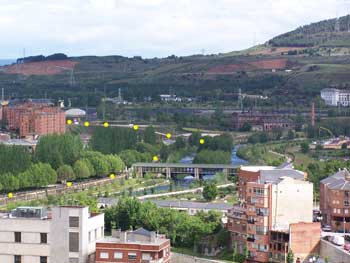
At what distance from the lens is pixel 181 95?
333 feet

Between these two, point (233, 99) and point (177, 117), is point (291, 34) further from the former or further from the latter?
point (177, 117)

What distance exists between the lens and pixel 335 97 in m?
93.1

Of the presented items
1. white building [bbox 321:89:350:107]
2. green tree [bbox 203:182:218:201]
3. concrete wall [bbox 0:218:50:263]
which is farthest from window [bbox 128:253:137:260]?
white building [bbox 321:89:350:107]

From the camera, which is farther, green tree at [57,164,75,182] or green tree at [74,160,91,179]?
green tree at [74,160,91,179]

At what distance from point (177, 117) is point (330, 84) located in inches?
845

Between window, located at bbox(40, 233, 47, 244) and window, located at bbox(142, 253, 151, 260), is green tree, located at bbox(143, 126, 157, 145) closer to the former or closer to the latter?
window, located at bbox(142, 253, 151, 260)

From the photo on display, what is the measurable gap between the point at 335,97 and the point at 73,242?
67.9m

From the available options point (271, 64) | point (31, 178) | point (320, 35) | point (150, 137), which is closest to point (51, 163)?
point (31, 178)

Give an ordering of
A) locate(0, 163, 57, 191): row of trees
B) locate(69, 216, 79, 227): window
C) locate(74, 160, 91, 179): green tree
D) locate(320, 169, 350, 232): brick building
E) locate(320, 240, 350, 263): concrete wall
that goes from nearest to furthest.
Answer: locate(69, 216, 79, 227): window < locate(320, 240, 350, 263): concrete wall < locate(320, 169, 350, 232): brick building < locate(0, 163, 57, 191): row of trees < locate(74, 160, 91, 179): green tree

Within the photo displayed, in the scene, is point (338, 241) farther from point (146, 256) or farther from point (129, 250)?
point (129, 250)

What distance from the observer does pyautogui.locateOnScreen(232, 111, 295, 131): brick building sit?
79062 mm

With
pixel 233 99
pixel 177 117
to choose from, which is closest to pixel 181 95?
pixel 233 99

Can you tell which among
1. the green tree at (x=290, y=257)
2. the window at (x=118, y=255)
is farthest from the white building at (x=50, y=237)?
the green tree at (x=290, y=257)

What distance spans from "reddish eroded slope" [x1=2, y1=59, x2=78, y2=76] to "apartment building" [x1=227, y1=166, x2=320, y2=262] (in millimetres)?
100155
